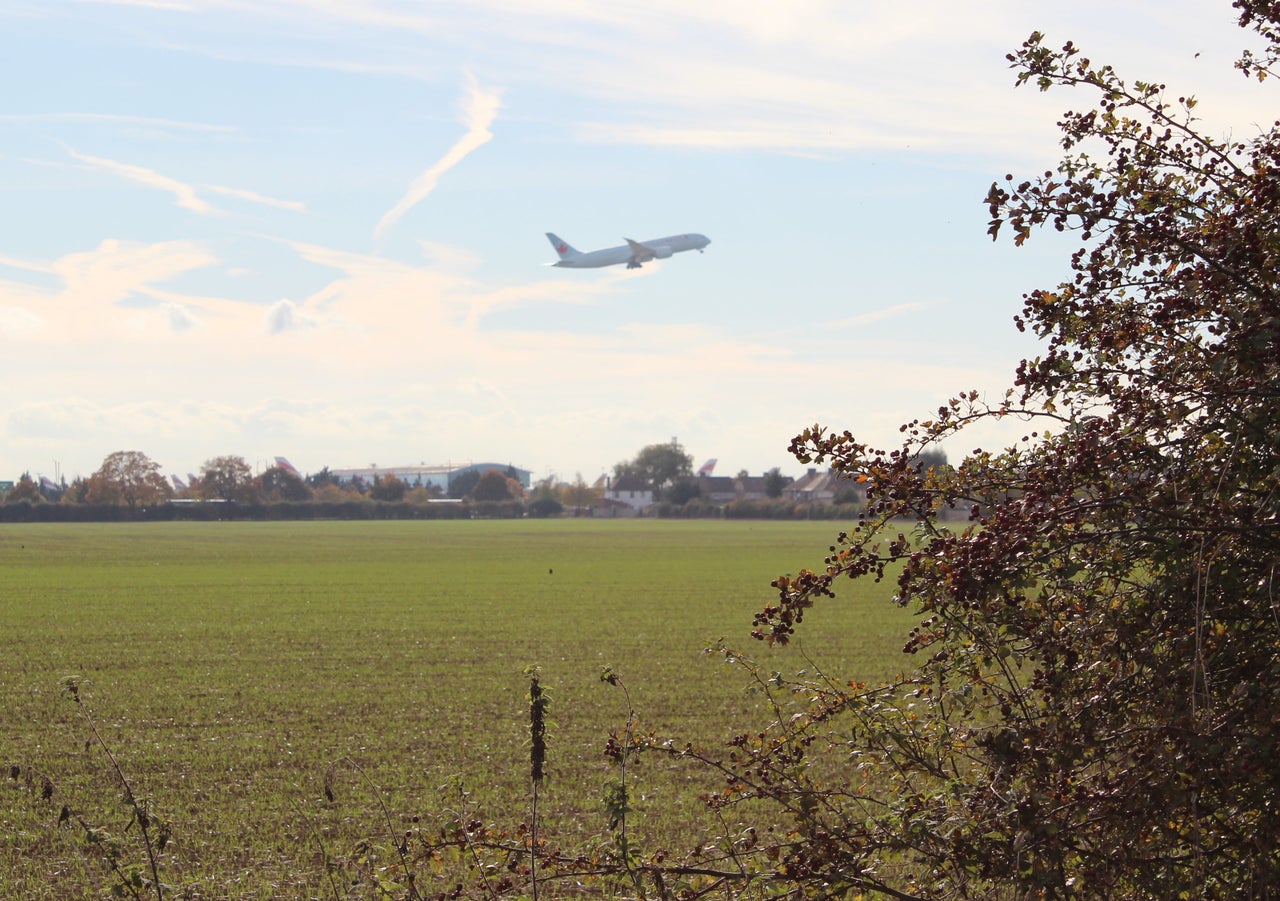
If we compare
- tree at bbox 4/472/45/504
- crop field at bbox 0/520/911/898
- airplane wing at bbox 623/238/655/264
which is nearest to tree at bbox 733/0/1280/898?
crop field at bbox 0/520/911/898

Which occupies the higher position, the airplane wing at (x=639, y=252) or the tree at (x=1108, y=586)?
the airplane wing at (x=639, y=252)

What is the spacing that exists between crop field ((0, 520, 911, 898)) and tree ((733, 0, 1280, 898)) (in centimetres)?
94

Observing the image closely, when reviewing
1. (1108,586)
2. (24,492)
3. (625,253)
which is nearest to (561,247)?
(625,253)

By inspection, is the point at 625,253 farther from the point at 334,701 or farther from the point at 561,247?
the point at 334,701

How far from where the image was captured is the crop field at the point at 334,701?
11.5 metres

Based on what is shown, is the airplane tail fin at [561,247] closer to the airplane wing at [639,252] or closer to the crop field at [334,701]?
the airplane wing at [639,252]

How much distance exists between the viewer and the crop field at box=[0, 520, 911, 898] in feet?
37.6

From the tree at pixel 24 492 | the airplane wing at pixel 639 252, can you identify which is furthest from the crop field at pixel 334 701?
the tree at pixel 24 492

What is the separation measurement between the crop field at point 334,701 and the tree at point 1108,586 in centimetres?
94

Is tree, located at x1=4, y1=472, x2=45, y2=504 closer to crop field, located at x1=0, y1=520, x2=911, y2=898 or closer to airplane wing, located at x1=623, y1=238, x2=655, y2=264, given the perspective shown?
airplane wing, located at x1=623, y1=238, x2=655, y2=264

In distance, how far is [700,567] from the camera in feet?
208

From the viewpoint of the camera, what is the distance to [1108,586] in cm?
455

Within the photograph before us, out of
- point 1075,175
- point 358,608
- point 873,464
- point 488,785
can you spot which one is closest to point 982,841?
point 873,464

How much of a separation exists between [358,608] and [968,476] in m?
35.7
